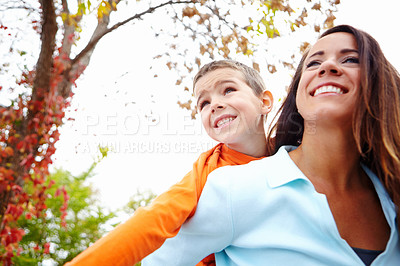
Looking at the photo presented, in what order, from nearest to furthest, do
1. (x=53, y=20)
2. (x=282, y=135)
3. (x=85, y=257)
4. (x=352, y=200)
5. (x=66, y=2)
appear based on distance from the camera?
(x=85, y=257), (x=352, y=200), (x=282, y=135), (x=53, y=20), (x=66, y=2)

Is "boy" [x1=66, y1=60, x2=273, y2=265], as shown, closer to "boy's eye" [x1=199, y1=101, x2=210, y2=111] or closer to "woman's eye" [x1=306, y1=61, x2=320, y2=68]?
"boy's eye" [x1=199, y1=101, x2=210, y2=111]

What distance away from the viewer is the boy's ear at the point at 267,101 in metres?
2.53

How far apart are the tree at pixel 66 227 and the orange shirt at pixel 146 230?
23.2 ft

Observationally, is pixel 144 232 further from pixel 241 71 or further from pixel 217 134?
pixel 241 71

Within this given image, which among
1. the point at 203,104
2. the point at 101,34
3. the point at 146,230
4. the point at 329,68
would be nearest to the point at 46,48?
the point at 101,34

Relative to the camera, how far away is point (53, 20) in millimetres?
3240

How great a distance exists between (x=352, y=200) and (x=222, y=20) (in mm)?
3064

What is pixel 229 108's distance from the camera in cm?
227

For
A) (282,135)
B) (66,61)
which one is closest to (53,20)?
(66,61)

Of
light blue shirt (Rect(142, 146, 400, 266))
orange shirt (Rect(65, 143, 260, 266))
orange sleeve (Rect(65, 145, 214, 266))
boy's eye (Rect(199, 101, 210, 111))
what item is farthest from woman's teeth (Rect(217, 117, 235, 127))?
light blue shirt (Rect(142, 146, 400, 266))

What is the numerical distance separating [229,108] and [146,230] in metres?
1.09

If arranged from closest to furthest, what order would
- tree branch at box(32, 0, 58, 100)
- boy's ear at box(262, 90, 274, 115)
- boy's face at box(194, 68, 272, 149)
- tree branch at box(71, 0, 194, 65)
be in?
boy's face at box(194, 68, 272, 149) < boy's ear at box(262, 90, 274, 115) < tree branch at box(32, 0, 58, 100) < tree branch at box(71, 0, 194, 65)

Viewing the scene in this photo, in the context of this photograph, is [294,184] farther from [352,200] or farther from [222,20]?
[222,20]

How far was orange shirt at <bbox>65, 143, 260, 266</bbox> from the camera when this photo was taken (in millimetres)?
1238
